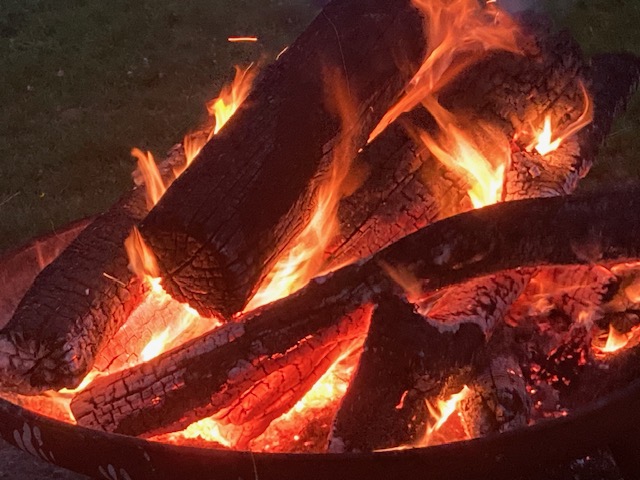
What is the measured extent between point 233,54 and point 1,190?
2.26 metres

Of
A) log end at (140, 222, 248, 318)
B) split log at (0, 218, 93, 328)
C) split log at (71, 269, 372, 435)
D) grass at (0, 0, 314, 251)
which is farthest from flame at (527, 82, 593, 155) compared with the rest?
grass at (0, 0, 314, 251)

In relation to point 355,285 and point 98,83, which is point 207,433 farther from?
point 98,83

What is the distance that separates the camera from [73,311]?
7.65 ft

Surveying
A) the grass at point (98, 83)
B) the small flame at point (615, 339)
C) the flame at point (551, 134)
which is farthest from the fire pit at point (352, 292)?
the grass at point (98, 83)

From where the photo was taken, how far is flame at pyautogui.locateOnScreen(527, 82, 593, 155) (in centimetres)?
301

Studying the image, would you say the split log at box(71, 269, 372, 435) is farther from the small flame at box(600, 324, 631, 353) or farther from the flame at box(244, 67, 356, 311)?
the small flame at box(600, 324, 631, 353)

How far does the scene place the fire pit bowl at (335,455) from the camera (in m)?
1.79

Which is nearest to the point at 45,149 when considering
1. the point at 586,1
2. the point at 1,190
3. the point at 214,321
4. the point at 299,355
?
the point at 1,190

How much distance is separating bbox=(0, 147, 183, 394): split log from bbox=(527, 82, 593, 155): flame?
1.54 meters

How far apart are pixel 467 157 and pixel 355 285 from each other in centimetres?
81

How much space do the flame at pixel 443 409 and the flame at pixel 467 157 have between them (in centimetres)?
75

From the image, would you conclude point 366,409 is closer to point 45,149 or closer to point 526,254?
point 526,254

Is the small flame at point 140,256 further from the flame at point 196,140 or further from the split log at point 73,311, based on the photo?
the flame at point 196,140

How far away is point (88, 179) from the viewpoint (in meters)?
4.62
